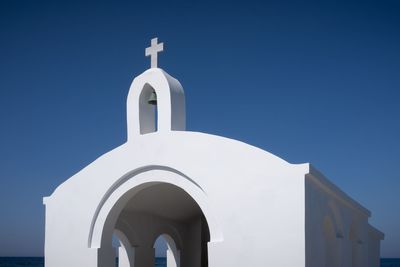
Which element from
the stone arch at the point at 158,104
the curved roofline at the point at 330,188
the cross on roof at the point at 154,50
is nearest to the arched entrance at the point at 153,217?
the stone arch at the point at 158,104

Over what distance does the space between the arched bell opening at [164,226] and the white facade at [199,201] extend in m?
0.04

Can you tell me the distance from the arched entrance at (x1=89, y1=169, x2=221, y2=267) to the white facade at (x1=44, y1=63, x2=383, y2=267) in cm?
3

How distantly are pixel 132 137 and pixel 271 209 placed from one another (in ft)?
11.5

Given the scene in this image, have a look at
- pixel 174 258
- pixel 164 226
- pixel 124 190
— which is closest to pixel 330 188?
pixel 124 190

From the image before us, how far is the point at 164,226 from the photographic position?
15.6 metres

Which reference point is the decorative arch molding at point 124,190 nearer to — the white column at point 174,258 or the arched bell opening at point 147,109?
the arched bell opening at point 147,109

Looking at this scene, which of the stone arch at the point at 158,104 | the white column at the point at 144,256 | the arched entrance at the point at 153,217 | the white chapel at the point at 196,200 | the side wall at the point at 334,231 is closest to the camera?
the white chapel at the point at 196,200

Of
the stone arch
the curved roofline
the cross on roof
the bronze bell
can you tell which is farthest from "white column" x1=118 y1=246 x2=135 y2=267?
the curved roofline

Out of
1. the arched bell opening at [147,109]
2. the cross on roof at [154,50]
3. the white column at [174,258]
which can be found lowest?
the white column at [174,258]

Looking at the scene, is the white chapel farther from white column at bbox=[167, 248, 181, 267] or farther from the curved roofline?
white column at bbox=[167, 248, 181, 267]

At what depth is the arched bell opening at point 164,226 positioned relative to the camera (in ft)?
43.3

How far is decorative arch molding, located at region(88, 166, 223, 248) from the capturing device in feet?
32.2

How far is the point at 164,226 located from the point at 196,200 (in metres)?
6.37

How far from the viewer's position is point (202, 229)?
666 inches
